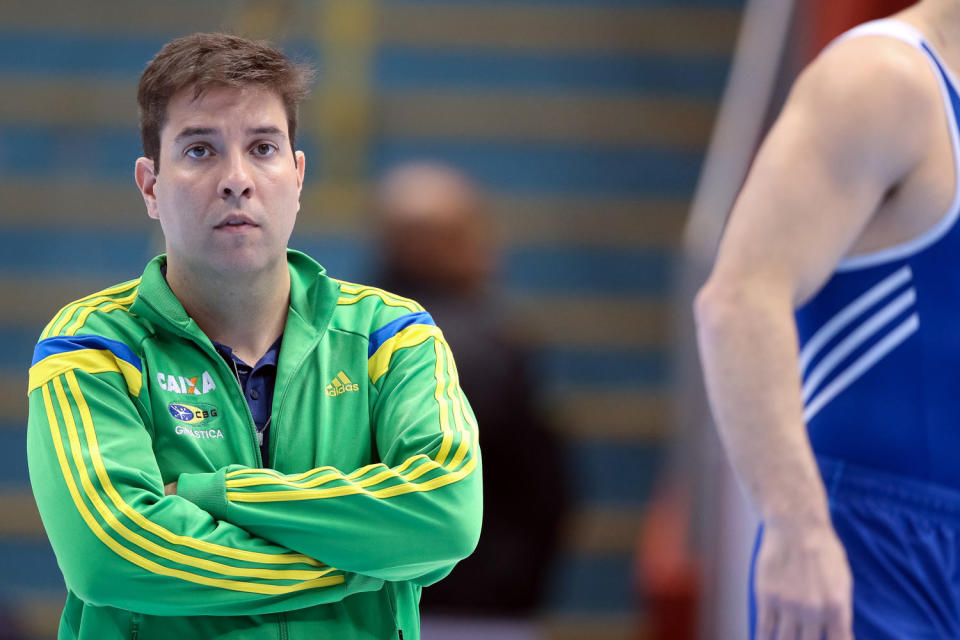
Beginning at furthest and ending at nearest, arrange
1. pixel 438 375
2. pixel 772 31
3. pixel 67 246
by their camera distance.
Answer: pixel 67 246 → pixel 772 31 → pixel 438 375

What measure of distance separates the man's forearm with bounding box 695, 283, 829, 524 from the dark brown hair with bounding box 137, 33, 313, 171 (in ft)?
3.29

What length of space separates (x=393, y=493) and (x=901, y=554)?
1.15 metres

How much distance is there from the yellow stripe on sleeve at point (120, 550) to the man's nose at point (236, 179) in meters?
0.35

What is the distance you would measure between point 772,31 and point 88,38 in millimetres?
3710

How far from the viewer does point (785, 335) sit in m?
2.28

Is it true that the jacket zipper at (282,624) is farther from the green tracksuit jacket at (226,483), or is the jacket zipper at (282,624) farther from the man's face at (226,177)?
the man's face at (226,177)

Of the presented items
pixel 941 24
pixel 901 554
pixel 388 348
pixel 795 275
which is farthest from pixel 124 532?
pixel 941 24

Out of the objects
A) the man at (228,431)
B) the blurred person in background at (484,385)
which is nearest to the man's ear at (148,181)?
the man at (228,431)

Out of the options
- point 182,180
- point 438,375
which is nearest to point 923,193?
point 438,375

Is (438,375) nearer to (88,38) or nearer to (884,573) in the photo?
(884,573)

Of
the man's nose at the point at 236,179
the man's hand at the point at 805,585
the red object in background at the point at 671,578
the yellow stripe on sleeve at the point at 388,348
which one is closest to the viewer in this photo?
the man's nose at the point at 236,179

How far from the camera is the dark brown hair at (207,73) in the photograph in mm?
1543

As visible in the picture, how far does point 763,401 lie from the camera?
2.26 meters

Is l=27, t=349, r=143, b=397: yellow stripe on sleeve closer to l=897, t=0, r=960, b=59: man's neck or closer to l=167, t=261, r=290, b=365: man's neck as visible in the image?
l=167, t=261, r=290, b=365: man's neck
